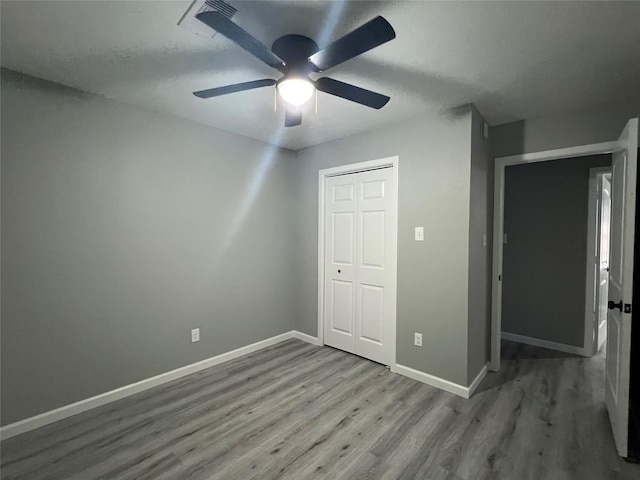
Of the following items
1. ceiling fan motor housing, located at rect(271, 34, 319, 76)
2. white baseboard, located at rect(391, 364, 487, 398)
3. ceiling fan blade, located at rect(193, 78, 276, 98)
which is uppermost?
ceiling fan motor housing, located at rect(271, 34, 319, 76)

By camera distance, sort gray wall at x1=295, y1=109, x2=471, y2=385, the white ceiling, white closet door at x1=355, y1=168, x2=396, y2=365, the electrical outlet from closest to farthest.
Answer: the white ceiling < gray wall at x1=295, y1=109, x2=471, y2=385 < the electrical outlet < white closet door at x1=355, y1=168, x2=396, y2=365

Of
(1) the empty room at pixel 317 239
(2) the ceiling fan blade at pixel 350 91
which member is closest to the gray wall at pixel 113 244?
(1) the empty room at pixel 317 239

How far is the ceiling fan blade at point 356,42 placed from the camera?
117 centimetres

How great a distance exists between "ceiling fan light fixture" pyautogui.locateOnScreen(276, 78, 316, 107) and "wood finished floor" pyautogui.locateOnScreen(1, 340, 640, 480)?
2.11 metres

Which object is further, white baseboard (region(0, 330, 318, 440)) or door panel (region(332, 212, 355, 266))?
door panel (region(332, 212, 355, 266))

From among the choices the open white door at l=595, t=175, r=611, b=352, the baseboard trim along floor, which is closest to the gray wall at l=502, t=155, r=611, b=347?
the open white door at l=595, t=175, r=611, b=352

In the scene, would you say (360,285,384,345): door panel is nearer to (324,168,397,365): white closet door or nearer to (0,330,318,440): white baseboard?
(324,168,397,365): white closet door

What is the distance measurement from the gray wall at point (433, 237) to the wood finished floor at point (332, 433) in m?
0.39

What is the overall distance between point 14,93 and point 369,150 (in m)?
2.77

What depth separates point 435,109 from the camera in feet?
8.43

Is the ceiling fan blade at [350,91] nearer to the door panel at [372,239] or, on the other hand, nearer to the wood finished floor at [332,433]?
the door panel at [372,239]

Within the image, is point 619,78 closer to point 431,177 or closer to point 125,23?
point 431,177

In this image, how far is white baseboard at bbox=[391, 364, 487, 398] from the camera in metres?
2.51

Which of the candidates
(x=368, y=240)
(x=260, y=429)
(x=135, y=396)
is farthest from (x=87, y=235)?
(x=368, y=240)
